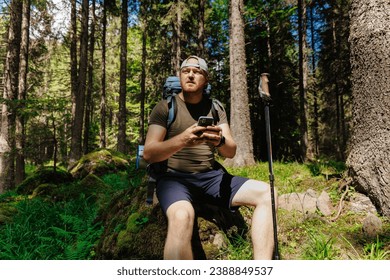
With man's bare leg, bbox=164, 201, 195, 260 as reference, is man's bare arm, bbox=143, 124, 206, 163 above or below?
above

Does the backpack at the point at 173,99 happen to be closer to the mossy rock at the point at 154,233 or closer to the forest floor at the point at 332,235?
the mossy rock at the point at 154,233

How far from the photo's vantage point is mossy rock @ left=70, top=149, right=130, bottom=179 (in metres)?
10.7

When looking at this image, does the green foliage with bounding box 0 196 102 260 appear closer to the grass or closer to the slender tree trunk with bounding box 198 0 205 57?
the grass

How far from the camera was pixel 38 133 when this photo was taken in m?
8.46

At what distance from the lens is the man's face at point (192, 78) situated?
9.71ft

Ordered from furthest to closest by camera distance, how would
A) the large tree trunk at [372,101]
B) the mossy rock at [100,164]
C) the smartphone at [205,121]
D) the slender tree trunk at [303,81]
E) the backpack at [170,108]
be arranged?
the slender tree trunk at [303,81] < the mossy rock at [100,164] < the large tree trunk at [372,101] < the backpack at [170,108] < the smartphone at [205,121]

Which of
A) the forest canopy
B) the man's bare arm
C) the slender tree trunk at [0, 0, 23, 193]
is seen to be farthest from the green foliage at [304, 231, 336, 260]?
the slender tree trunk at [0, 0, 23, 193]

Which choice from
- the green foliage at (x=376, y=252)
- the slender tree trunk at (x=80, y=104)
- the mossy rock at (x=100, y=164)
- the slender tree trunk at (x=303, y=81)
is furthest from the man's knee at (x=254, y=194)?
the slender tree trunk at (x=80, y=104)

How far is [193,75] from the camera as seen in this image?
2.97m

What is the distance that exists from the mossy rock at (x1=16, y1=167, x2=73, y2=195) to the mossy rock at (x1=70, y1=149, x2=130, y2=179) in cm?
144

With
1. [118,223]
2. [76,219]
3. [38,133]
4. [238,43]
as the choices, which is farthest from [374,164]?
[38,133]

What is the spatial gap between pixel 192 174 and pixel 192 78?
106cm

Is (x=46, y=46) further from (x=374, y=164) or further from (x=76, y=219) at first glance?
(x=374, y=164)
